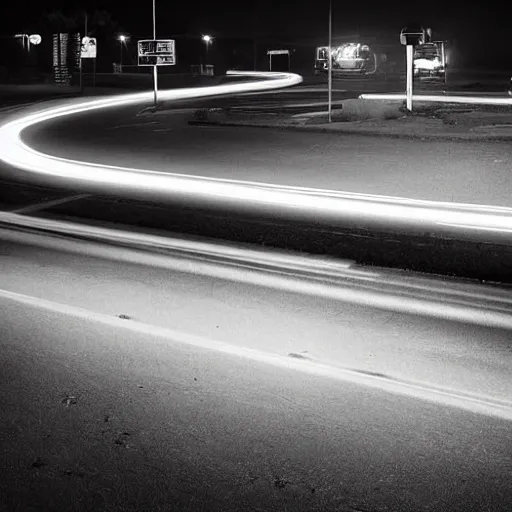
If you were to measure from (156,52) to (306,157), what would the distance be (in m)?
15.0

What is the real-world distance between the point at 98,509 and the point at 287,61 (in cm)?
7717

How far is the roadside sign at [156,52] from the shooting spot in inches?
1226

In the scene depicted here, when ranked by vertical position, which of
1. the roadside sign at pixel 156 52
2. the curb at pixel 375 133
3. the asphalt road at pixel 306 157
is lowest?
the asphalt road at pixel 306 157

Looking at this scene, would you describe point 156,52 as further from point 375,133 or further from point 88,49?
point 88,49

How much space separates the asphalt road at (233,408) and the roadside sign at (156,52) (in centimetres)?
2388

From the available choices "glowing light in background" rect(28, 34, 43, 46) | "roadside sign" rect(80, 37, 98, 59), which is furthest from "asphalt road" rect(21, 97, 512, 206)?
"glowing light in background" rect(28, 34, 43, 46)

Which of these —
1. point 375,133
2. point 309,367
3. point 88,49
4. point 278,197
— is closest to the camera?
point 309,367

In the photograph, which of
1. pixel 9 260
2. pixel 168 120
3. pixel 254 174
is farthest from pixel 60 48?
pixel 9 260

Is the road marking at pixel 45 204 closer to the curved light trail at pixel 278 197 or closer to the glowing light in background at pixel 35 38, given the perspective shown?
the curved light trail at pixel 278 197

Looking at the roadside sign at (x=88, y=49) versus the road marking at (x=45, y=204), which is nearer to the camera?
the road marking at (x=45, y=204)

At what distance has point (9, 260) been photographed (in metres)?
9.42

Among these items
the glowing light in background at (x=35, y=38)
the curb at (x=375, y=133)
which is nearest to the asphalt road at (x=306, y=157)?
the curb at (x=375, y=133)

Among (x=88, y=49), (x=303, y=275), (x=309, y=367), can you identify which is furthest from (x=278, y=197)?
(x=88, y=49)

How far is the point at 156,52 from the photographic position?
31172 millimetres
